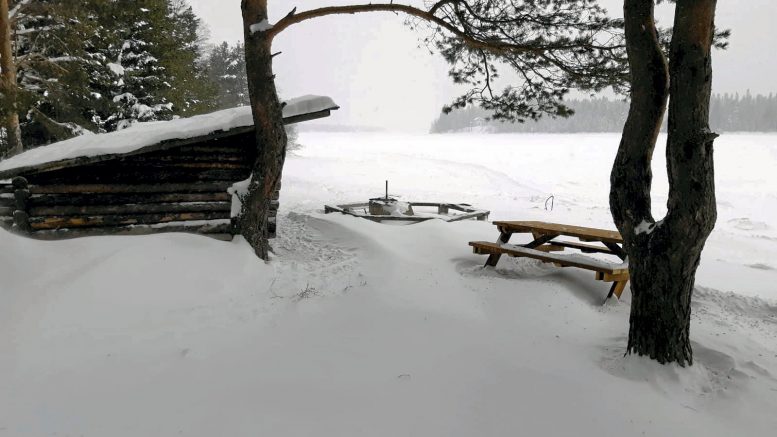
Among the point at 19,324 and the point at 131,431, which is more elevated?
the point at 19,324

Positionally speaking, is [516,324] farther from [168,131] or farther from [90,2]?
[90,2]

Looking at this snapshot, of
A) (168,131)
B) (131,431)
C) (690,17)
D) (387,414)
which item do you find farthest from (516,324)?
(168,131)

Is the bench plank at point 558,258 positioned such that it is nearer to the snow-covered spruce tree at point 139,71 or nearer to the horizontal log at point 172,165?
the horizontal log at point 172,165

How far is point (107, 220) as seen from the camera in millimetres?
6883

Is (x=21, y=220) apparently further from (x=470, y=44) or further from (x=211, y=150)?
(x=470, y=44)

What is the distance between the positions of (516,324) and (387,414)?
90.7 inches

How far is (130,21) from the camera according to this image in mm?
15312

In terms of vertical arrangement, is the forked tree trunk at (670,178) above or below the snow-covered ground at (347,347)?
above

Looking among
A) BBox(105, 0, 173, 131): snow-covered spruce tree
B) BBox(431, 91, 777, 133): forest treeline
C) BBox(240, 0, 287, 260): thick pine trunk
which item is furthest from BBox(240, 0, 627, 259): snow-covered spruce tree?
BBox(431, 91, 777, 133): forest treeline

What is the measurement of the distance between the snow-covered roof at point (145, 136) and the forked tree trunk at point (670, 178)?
5.12 metres

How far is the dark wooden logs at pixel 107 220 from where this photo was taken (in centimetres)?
662

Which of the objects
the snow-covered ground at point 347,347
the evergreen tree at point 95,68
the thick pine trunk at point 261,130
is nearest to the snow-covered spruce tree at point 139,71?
the evergreen tree at point 95,68

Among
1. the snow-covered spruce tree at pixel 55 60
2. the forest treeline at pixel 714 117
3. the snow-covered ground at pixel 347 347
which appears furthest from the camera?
the forest treeline at pixel 714 117

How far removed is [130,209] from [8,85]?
258 inches
